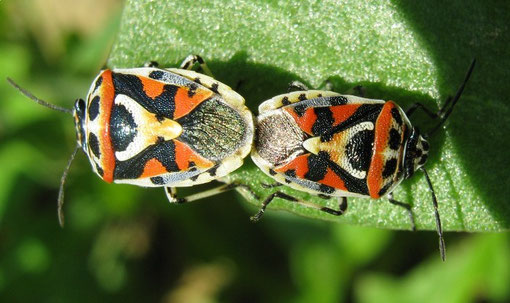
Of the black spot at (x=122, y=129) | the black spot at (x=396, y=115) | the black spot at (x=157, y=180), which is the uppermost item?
the black spot at (x=396, y=115)

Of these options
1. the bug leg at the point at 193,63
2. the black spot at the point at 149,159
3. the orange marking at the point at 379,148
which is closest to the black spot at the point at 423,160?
Answer: the orange marking at the point at 379,148

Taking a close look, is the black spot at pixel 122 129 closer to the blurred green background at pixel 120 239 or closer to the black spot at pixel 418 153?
Result: the blurred green background at pixel 120 239

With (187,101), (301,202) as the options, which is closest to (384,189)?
(301,202)

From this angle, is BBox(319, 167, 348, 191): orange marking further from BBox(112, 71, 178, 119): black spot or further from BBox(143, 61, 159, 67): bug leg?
BBox(143, 61, 159, 67): bug leg

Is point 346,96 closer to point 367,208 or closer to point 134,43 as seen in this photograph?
point 367,208

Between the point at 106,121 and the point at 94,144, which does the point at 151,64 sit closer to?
the point at 106,121

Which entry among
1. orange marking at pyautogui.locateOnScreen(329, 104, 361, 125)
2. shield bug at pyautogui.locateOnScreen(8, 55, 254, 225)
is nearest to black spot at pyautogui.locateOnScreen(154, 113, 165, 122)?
shield bug at pyautogui.locateOnScreen(8, 55, 254, 225)
